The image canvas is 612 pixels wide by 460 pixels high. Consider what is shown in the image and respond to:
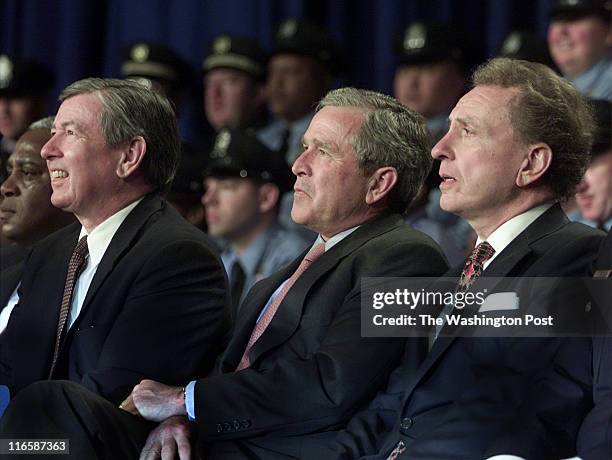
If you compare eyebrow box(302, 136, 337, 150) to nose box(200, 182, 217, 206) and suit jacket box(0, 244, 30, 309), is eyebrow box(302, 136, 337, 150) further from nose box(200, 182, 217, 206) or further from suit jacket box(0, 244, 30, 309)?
nose box(200, 182, 217, 206)

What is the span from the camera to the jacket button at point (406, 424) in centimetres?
227

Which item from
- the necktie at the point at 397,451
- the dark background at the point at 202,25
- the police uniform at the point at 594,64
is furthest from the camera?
the dark background at the point at 202,25

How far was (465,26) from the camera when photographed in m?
5.12

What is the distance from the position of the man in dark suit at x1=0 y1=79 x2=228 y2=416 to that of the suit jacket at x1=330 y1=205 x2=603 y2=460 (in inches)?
19.1

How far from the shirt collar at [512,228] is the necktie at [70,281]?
980mm

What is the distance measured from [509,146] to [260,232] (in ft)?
6.55

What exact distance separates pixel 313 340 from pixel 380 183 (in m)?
0.43

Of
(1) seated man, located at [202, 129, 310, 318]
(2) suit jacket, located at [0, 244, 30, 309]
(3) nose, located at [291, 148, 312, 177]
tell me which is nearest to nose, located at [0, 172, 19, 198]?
(2) suit jacket, located at [0, 244, 30, 309]

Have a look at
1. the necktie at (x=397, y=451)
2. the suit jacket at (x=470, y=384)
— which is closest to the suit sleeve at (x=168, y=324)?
the suit jacket at (x=470, y=384)

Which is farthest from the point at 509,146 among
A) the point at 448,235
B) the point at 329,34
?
the point at 329,34

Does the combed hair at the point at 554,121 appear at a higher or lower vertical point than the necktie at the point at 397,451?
higher

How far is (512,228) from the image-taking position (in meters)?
2.38

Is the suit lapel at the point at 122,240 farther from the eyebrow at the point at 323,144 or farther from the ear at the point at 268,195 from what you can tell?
the ear at the point at 268,195

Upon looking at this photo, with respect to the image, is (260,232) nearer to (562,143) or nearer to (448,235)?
(448,235)
